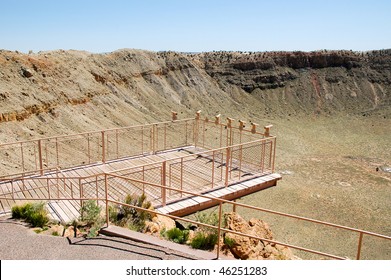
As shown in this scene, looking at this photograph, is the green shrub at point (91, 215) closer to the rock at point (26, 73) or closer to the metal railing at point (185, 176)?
the metal railing at point (185, 176)

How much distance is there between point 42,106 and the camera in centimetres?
2575

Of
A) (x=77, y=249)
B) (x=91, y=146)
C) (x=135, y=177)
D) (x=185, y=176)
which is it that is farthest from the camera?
(x=91, y=146)

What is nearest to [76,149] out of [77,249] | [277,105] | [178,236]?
[178,236]

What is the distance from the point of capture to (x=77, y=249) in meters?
7.11

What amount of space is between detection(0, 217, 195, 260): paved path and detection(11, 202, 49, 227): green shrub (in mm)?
1063

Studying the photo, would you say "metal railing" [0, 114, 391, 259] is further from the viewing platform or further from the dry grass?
the dry grass

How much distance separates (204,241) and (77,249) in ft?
8.19

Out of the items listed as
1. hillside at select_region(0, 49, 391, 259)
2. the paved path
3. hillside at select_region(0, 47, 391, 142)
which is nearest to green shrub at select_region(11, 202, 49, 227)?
the paved path

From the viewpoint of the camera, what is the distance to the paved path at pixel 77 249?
6852mm

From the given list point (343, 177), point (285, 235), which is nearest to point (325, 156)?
point (343, 177)

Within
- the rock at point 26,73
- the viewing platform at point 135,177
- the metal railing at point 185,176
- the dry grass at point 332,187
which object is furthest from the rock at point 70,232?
the rock at point 26,73

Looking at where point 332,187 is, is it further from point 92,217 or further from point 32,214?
point 32,214

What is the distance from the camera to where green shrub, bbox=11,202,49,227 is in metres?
8.95
